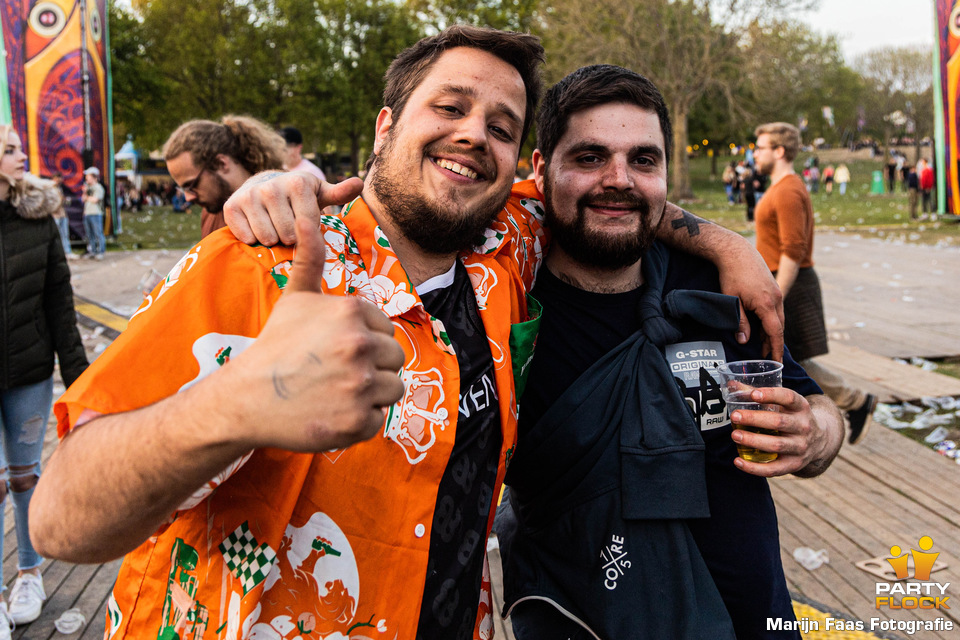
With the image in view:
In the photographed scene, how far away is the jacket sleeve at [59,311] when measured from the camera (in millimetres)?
3424

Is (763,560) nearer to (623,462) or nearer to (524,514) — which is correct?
(623,462)

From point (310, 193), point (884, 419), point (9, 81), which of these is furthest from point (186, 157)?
point (9, 81)

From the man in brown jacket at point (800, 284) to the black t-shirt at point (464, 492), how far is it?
3.69 meters

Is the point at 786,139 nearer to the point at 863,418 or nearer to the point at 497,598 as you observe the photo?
the point at 863,418

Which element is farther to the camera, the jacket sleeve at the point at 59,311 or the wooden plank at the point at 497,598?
the jacket sleeve at the point at 59,311

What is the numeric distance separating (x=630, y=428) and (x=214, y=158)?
115 inches

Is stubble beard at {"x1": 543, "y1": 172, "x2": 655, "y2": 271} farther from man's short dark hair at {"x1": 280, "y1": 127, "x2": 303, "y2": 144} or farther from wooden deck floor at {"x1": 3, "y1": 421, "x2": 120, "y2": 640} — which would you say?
man's short dark hair at {"x1": 280, "y1": 127, "x2": 303, "y2": 144}

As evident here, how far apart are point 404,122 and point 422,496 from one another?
3.36ft

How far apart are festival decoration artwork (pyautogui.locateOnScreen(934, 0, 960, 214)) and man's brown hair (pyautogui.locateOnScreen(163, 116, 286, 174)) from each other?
55.6 feet

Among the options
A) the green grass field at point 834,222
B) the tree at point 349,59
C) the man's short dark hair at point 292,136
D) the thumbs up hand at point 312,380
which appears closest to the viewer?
the thumbs up hand at point 312,380

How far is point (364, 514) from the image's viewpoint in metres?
1.37

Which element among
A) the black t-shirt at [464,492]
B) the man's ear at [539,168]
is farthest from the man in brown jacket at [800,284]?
the black t-shirt at [464,492]

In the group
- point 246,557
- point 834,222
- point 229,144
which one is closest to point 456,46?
point 246,557

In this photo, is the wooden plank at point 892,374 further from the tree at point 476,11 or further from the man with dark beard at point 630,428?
the tree at point 476,11
